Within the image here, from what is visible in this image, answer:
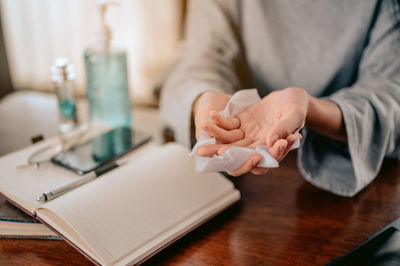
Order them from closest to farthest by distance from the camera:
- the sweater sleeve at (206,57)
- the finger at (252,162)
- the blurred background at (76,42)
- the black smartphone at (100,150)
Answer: the finger at (252,162) < the black smartphone at (100,150) < the sweater sleeve at (206,57) < the blurred background at (76,42)

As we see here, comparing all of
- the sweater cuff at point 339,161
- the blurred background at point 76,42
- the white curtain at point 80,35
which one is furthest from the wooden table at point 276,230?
the white curtain at point 80,35

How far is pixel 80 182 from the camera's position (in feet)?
1.66

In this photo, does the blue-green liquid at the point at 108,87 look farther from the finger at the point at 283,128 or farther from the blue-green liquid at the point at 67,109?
the finger at the point at 283,128

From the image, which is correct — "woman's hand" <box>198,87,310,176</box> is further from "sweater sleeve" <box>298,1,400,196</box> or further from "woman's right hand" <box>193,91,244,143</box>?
"sweater sleeve" <box>298,1,400,196</box>

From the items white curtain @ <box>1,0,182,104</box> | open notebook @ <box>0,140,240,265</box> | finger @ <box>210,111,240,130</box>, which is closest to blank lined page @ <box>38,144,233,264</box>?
open notebook @ <box>0,140,240,265</box>

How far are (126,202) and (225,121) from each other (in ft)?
0.54

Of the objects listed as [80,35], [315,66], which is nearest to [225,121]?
[315,66]

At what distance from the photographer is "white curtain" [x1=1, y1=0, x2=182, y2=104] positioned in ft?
4.25

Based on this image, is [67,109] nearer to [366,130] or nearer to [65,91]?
[65,91]

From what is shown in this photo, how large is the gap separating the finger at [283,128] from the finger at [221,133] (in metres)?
0.06

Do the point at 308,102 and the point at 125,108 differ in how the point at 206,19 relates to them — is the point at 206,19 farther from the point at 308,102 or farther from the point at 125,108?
the point at 308,102

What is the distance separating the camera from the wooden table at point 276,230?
44 centimetres

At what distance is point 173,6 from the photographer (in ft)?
4.09

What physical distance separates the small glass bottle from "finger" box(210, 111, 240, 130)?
399 mm
